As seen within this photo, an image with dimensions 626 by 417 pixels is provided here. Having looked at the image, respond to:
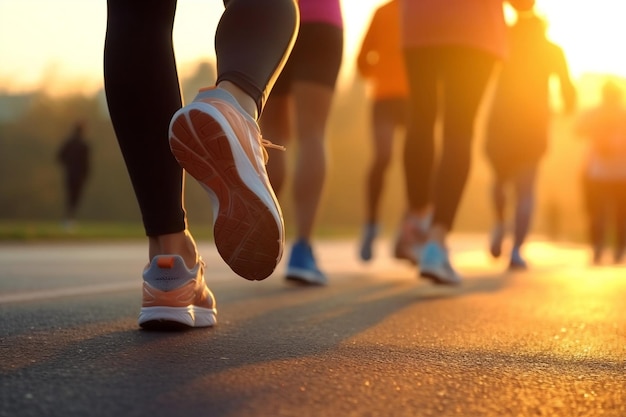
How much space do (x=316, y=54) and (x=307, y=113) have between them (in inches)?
10.8

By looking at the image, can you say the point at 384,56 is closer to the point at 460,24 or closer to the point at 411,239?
the point at 411,239

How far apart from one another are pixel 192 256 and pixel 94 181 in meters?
32.2

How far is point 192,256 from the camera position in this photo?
2166 millimetres

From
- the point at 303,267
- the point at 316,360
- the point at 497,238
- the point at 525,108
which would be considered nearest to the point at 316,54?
the point at 303,267

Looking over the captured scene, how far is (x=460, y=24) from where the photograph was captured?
3971 mm

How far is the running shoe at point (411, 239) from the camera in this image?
16.3ft

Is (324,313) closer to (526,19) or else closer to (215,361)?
(215,361)

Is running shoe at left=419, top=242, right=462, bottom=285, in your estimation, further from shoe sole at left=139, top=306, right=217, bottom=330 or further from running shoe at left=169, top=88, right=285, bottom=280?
running shoe at left=169, top=88, right=285, bottom=280

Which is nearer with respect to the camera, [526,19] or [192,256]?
[192,256]

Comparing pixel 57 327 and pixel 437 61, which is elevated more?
pixel 437 61

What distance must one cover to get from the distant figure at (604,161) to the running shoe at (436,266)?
625 centimetres

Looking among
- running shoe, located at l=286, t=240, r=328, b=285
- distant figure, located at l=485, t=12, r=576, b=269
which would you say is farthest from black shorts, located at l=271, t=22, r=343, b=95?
distant figure, located at l=485, t=12, r=576, b=269

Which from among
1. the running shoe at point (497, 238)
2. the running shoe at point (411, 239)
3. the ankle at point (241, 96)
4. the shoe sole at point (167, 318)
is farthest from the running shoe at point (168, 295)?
the running shoe at point (497, 238)

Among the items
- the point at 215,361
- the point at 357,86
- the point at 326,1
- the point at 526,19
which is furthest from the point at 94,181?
the point at 215,361
